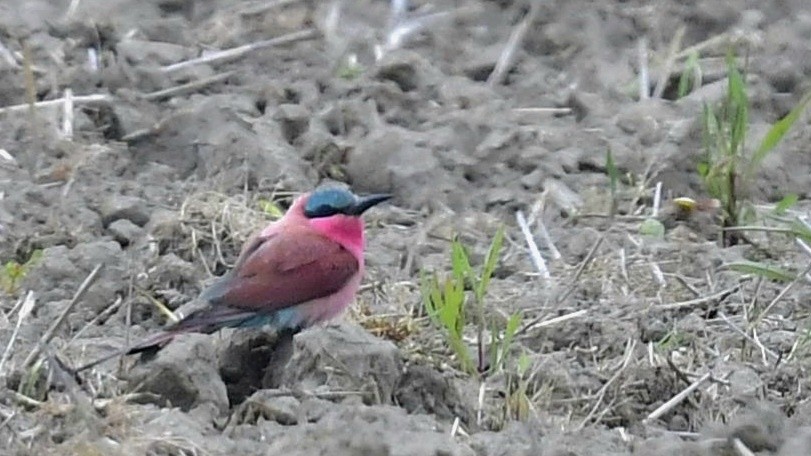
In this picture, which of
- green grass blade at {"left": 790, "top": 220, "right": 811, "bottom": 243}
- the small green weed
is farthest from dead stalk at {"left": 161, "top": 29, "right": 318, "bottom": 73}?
green grass blade at {"left": 790, "top": 220, "right": 811, "bottom": 243}

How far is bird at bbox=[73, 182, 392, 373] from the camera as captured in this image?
13.1 ft

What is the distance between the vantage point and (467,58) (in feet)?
21.8

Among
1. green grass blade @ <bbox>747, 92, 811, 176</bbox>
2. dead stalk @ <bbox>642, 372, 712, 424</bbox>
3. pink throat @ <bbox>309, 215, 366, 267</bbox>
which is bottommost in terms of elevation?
dead stalk @ <bbox>642, 372, 712, 424</bbox>

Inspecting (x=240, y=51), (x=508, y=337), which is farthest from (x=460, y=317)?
(x=240, y=51)

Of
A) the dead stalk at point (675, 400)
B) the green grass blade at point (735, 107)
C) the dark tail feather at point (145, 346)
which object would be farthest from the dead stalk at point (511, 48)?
the dark tail feather at point (145, 346)

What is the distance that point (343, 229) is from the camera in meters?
4.38

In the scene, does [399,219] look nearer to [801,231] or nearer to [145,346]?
[801,231]

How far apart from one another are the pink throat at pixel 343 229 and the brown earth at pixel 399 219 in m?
0.19

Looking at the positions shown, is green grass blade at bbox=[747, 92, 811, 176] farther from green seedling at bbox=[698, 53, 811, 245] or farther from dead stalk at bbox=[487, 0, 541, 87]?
dead stalk at bbox=[487, 0, 541, 87]

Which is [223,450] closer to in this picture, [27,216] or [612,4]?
[27,216]

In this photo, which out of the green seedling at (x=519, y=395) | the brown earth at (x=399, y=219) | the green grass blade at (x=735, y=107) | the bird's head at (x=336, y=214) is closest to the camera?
the brown earth at (x=399, y=219)

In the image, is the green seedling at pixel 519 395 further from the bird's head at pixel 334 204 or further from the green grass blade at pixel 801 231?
the green grass blade at pixel 801 231

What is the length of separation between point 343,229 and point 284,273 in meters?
0.26

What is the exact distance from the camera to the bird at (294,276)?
157 inches
